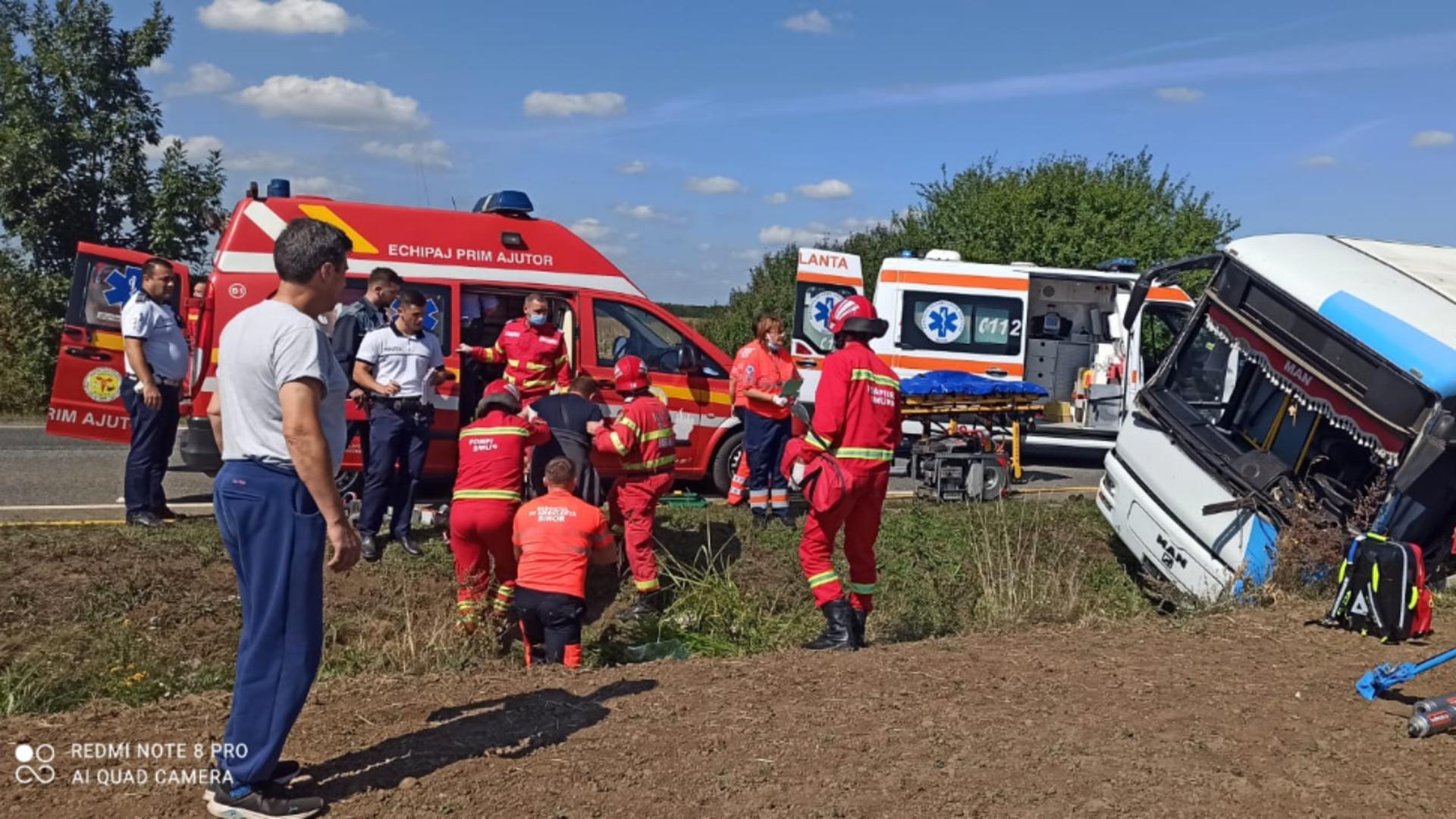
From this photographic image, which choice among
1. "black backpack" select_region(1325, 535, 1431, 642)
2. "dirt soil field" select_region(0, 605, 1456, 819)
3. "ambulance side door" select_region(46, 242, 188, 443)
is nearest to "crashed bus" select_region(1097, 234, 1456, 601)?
"black backpack" select_region(1325, 535, 1431, 642)

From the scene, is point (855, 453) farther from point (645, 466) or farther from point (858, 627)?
point (645, 466)

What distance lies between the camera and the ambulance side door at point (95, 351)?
9.55 m

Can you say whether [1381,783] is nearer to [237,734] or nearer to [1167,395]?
→ [237,734]

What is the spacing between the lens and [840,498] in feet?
20.4

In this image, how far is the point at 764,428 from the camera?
962 cm

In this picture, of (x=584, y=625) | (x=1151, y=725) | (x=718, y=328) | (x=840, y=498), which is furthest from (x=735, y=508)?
(x=718, y=328)

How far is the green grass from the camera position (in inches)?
246

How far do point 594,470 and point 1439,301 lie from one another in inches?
210

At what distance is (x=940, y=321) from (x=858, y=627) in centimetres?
875

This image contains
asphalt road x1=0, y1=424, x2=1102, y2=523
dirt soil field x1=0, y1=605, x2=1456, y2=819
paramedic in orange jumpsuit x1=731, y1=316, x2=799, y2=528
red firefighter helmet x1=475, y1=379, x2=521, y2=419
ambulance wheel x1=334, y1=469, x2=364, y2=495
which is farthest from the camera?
paramedic in orange jumpsuit x1=731, y1=316, x2=799, y2=528

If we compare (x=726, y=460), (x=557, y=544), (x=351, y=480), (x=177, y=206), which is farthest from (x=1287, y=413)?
(x=177, y=206)

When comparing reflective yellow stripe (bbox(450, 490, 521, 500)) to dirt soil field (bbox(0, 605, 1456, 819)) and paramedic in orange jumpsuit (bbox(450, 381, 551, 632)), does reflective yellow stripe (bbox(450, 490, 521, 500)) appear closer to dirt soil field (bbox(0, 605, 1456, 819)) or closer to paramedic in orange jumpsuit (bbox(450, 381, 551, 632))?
paramedic in orange jumpsuit (bbox(450, 381, 551, 632))

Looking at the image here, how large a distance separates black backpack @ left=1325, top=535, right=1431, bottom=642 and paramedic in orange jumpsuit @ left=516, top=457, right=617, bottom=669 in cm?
405

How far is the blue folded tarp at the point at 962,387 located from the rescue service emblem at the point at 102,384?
713 cm
